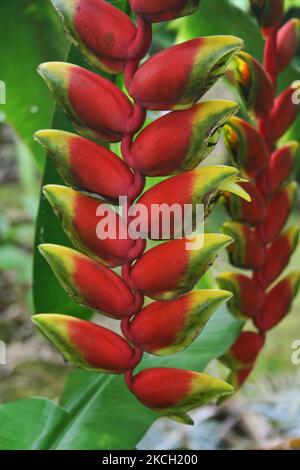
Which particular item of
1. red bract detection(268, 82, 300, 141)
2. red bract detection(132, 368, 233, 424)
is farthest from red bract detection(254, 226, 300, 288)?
red bract detection(132, 368, 233, 424)

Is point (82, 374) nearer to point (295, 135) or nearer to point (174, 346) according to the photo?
point (174, 346)

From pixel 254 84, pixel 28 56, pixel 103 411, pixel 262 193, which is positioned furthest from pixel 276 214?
pixel 28 56

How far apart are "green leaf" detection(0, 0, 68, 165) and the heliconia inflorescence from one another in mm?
465

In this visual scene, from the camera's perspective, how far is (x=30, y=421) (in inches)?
30.9

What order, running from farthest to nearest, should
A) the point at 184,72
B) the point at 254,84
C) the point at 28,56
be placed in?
1. the point at 28,56
2. the point at 254,84
3. the point at 184,72

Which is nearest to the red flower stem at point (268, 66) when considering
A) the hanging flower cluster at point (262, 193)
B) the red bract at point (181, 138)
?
the hanging flower cluster at point (262, 193)

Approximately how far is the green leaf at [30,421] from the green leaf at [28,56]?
0.40 metres

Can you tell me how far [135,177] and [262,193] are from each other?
0.27m

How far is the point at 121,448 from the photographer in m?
0.80

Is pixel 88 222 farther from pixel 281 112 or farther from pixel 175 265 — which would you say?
pixel 281 112

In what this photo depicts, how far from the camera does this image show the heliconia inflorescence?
55cm

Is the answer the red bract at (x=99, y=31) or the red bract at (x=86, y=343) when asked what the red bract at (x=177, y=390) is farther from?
the red bract at (x=99, y=31)

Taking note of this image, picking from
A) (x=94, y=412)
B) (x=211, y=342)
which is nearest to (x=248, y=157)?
(x=211, y=342)
